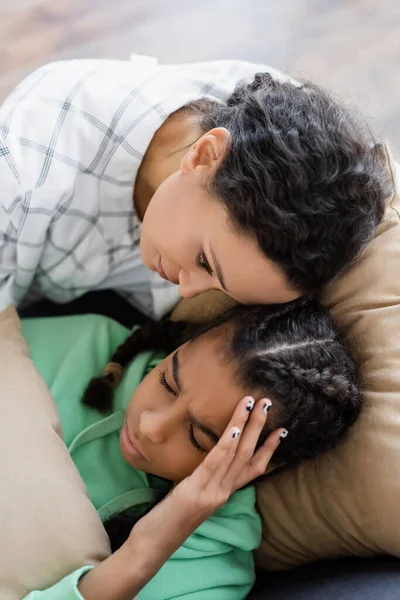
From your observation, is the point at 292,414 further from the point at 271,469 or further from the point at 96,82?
the point at 96,82

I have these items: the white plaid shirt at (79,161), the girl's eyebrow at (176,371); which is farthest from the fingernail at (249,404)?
the white plaid shirt at (79,161)

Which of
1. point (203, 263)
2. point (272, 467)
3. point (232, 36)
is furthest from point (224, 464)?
point (232, 36)

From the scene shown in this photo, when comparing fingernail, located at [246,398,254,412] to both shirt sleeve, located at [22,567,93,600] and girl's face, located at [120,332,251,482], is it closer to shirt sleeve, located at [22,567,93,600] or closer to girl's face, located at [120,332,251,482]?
girl's face, located at [120,332,251,482]

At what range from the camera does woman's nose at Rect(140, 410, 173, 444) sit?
0.88m

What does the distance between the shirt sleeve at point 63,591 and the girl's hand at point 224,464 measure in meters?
0.15

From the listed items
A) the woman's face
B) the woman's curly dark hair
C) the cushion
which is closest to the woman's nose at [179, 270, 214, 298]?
the woman's face

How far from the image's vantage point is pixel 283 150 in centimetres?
83

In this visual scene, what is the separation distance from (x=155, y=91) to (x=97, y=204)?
214mm

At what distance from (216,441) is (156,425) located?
0.08m

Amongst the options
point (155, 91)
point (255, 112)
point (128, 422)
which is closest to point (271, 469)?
point (128, 422)

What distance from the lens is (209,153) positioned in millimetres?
890

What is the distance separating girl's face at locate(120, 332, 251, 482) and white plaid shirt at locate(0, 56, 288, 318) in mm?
286

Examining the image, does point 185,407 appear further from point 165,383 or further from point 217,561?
point 217,561

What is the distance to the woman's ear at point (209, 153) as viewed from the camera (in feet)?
2.89
